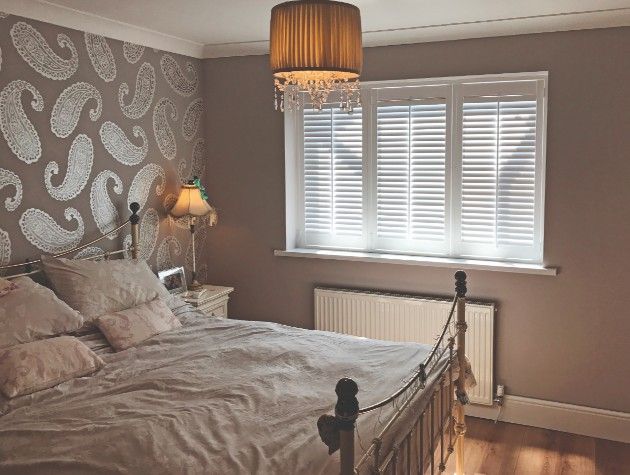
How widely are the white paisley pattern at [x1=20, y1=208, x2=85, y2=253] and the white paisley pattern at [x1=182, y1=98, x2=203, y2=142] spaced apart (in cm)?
121

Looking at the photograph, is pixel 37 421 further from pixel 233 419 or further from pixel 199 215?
pixel 199 215

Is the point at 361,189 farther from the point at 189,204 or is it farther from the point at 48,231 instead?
the point at 48,231

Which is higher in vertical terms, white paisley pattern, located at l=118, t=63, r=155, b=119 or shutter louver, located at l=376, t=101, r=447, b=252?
white paisley pattern, located at l=118, t=63, r=155, b=119

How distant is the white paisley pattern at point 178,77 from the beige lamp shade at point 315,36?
2.10 metres

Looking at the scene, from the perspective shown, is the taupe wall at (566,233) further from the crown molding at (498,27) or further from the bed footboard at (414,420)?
the bed footboard at (414,420)

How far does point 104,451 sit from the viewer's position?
2215 millimetres

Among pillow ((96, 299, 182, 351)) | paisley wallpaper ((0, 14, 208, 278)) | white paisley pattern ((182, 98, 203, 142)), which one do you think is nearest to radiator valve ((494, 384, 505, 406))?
pillow ((96, 299, 182, 351))

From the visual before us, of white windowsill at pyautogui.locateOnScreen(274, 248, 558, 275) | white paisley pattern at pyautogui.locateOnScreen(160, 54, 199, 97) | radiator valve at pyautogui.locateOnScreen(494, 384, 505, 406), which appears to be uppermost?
white paisley pattern at pyautogui.locateOnScreen(160, 54, 199, 97)

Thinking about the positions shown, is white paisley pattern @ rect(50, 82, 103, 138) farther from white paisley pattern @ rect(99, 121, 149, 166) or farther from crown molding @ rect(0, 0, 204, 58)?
crown molding @ rect(0, 0, 204, 58)

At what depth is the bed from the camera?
2.14 meters

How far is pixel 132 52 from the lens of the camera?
420 cm

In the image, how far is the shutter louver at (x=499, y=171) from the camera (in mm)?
4031

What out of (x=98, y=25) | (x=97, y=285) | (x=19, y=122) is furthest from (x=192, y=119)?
(x=97, y=285)

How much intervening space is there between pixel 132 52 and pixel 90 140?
0.70 meters
